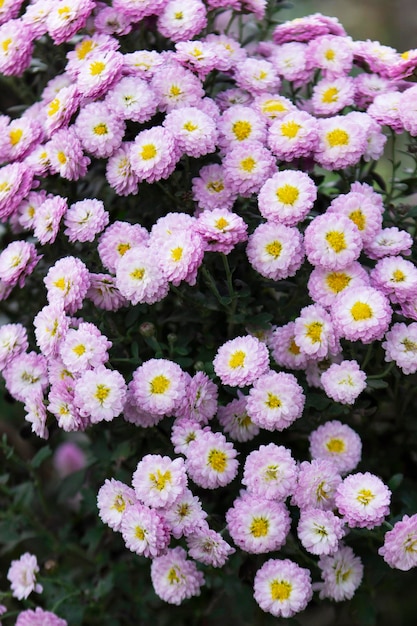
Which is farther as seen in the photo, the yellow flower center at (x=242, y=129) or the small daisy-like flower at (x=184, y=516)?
the yellow flower center at (x=242, y=129)

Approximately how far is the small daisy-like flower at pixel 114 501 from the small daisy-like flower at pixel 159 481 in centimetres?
4

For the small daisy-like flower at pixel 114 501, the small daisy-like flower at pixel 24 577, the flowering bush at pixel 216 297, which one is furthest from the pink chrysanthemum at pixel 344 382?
the small daisy-like flower at pixel 24 577

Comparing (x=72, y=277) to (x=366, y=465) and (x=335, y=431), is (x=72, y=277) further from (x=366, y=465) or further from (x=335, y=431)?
(x=366, y=465)

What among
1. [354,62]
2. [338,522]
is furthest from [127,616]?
[354,62]

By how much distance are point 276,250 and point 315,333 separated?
144 mm

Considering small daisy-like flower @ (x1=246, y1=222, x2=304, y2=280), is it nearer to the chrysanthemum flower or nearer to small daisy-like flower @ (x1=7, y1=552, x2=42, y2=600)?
the chrysanthemum flower

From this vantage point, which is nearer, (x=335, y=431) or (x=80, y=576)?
(x=335, y=431)

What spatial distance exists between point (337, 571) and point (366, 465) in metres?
0.28

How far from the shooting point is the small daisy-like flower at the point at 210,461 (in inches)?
49.8

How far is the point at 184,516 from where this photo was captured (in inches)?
48.5

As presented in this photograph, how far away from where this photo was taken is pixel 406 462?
1.78m

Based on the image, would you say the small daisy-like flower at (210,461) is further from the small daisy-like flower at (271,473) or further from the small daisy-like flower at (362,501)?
the small daisy-like flower at (362,501)

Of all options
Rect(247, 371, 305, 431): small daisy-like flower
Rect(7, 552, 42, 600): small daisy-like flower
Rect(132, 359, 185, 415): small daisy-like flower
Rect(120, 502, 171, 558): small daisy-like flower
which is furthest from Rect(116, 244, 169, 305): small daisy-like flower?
Rect(7, 552, 42, 600): small daisy-like flower

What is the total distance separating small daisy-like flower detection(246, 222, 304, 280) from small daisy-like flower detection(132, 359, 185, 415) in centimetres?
21
